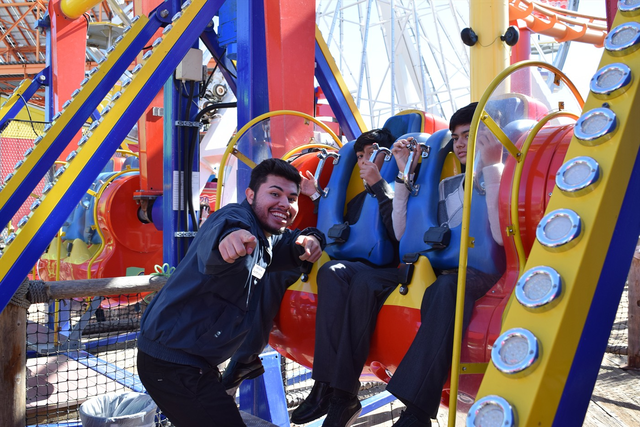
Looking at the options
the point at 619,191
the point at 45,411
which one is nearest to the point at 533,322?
the point at 619,191

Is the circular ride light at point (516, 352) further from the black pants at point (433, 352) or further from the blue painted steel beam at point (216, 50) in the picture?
the blue painted steel beam at point (216, 50)

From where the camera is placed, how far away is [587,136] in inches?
40.6

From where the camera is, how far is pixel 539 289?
3.12ft

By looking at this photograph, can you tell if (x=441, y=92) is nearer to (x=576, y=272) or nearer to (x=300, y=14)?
(x=300, y=14)

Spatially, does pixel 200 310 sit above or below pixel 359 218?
below

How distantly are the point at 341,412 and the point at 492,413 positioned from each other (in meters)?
1.24

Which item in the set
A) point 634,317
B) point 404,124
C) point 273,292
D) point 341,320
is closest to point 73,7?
point 404,124

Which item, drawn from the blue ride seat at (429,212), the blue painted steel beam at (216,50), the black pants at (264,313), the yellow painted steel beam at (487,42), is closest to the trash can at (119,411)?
the black pants at (264,313)

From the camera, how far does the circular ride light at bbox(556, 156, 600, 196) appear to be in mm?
969

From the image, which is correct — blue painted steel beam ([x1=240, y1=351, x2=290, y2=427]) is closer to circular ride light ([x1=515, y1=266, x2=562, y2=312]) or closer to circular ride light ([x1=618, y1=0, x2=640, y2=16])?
circular ride light ([x1=515, y1=266, x2=562, y2=312])

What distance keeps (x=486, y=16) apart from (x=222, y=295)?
5.75 metres

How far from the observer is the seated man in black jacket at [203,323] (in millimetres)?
1944

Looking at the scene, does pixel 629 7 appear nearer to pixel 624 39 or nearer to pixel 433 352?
pixel 624 39

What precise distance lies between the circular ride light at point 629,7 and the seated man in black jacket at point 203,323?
1.18 meters
